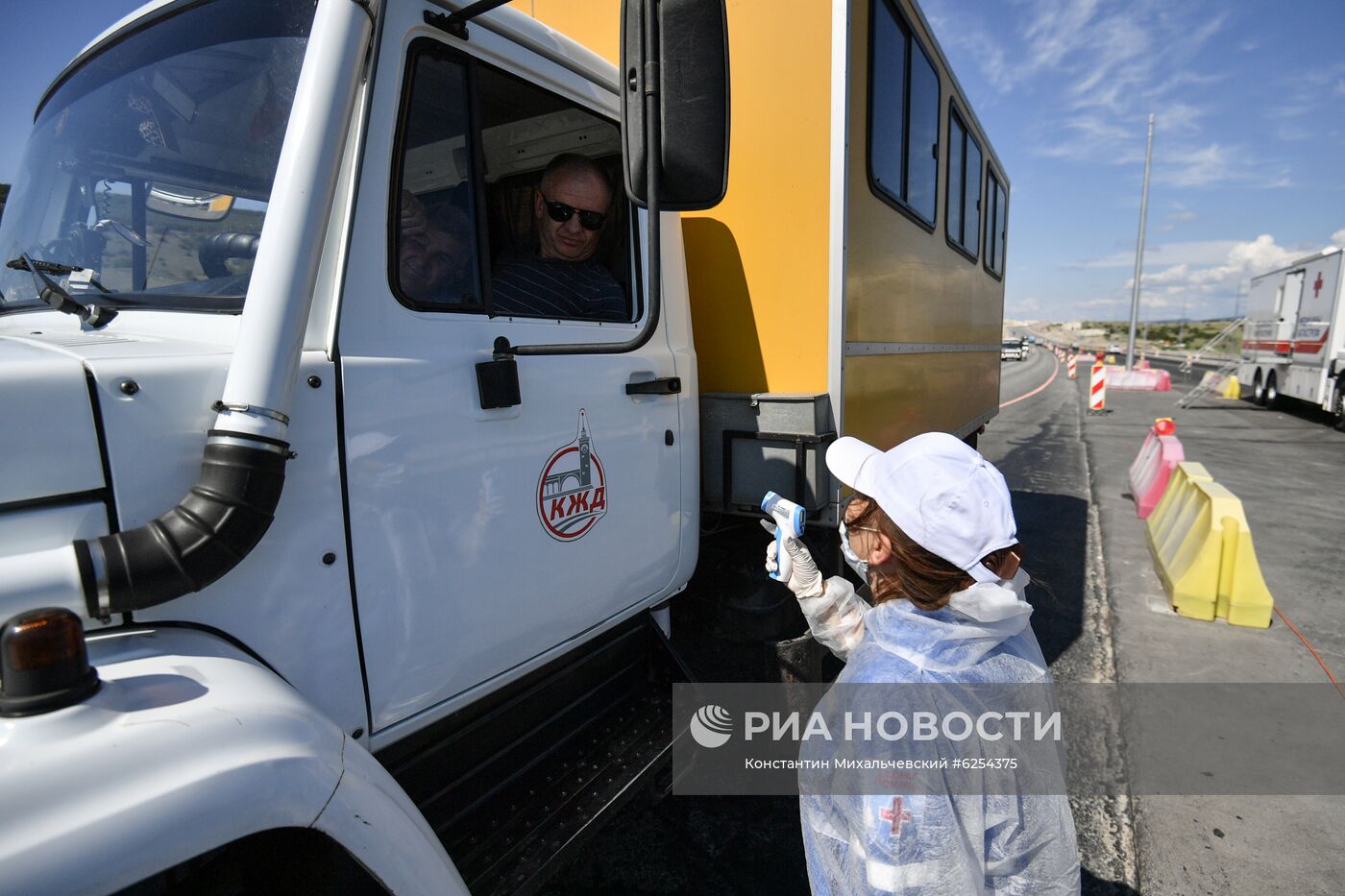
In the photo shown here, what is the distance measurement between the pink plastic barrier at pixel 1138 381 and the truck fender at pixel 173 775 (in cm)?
2568

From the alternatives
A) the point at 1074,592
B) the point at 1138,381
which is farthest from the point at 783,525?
the point at 1138,381

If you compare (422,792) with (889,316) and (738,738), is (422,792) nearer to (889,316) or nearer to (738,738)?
(738,738)

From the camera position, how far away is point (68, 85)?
1725 millimetres

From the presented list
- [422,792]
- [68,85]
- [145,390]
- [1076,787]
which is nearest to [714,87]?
[145,390]

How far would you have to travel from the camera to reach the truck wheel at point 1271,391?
17.5m

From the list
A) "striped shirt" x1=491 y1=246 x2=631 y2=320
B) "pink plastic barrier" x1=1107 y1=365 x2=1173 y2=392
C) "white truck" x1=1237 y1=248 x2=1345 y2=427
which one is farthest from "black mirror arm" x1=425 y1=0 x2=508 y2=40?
"pink plastic barrier" x1=1107 y1=365 x2=1173 y2=392

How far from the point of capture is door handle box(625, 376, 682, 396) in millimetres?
2111

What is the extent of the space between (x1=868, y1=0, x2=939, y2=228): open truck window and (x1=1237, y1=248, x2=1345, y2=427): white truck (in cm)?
1510

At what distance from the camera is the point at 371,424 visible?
143cm

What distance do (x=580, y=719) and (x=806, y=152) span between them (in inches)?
78.4

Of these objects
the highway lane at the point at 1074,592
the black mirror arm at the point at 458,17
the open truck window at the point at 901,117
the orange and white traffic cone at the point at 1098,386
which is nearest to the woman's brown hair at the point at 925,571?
the highway lane at the point at 1074,592

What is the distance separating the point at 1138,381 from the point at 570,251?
25358mm

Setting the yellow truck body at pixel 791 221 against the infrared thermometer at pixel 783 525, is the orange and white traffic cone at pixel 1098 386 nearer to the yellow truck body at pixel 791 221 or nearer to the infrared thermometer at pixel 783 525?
the yellow truck body at pixel 791 221

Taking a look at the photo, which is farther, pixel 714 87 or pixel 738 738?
pixel 738 738
